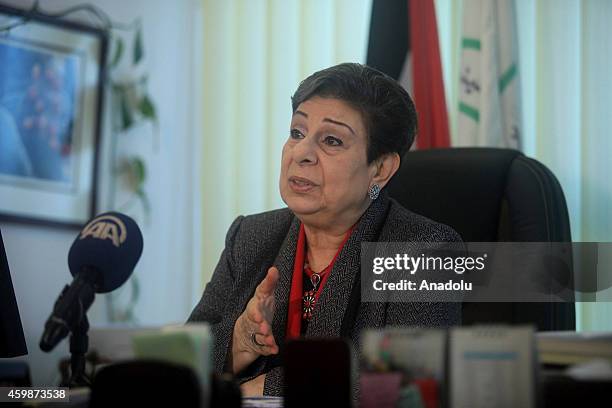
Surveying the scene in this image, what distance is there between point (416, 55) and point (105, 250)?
164 centimetres

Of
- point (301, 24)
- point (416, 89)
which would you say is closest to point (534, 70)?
point (416, 89)

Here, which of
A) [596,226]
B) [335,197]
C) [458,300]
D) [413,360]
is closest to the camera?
[413,360]

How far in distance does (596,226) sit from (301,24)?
1.36 metres

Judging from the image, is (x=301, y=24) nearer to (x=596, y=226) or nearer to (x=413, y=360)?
(x=596, y=226)

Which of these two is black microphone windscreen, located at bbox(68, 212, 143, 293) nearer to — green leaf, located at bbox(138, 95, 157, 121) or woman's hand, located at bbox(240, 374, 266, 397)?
woman's hand, located at bbox(240, 374, 266, 397)

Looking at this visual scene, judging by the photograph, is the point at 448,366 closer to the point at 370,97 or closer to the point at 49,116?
the point at 370,97

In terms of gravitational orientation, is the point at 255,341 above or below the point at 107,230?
below

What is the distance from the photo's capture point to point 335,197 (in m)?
1.71

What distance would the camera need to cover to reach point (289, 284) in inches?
67.6

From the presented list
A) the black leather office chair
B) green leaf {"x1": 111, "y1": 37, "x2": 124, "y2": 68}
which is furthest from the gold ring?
green leaf {"x1": 111, "y1": 37, "x2": 124, "y2": 68}

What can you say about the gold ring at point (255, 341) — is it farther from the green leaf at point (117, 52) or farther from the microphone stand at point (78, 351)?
the green leaf at point (117, 52)

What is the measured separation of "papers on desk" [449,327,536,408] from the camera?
32.1 inches
